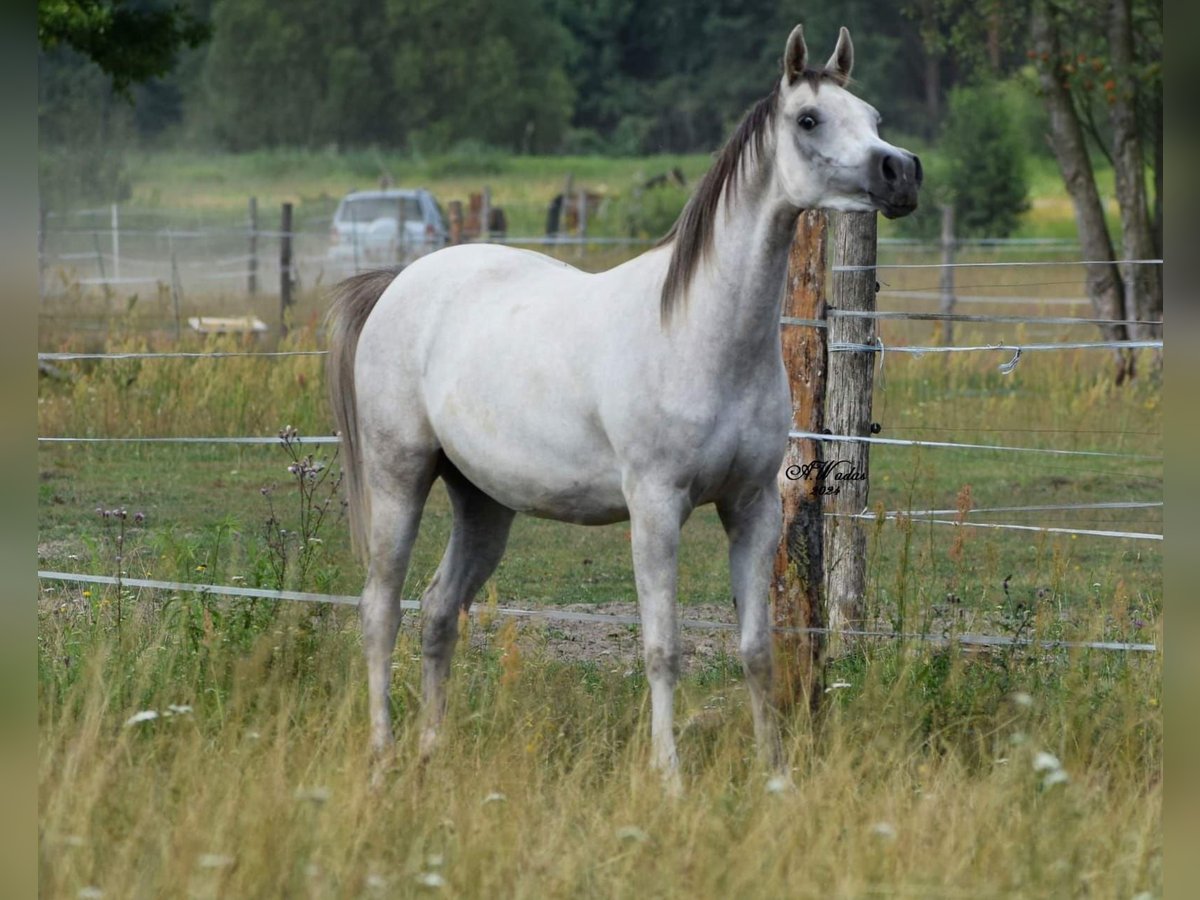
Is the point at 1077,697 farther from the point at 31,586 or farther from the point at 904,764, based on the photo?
the point at 31,586

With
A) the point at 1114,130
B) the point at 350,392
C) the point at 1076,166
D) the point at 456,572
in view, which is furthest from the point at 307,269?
the point at 456,572

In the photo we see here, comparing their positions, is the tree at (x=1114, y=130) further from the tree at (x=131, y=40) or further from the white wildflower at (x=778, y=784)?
the white wildflower at (x=778, y=784)

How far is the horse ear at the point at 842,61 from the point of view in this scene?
410cm

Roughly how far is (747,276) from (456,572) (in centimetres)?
147

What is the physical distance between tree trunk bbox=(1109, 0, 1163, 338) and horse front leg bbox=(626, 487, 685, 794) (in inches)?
454

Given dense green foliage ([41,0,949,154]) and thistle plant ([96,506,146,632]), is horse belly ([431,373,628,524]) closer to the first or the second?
thistle plant ([96,506,146,632])

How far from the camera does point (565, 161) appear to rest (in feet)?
137

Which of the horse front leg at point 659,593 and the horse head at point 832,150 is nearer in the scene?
the horse head at point 832,150

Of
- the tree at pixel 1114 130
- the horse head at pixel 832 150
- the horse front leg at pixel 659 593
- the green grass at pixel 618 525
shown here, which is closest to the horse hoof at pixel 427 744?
the horse front leg at pixel 659 593

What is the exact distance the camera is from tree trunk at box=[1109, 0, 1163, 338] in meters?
14.8

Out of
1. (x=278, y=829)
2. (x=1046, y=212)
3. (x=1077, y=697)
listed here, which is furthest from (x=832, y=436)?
(x=1046, y=212)

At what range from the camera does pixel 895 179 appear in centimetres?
384

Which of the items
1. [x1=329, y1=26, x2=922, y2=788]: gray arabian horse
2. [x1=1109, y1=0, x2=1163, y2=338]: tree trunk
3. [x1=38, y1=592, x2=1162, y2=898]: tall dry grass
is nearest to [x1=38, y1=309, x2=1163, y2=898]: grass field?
[x1=38, y1=592, x2=1162, y2=898]: tall dry grass

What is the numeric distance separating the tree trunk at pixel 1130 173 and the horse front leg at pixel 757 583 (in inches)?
445
